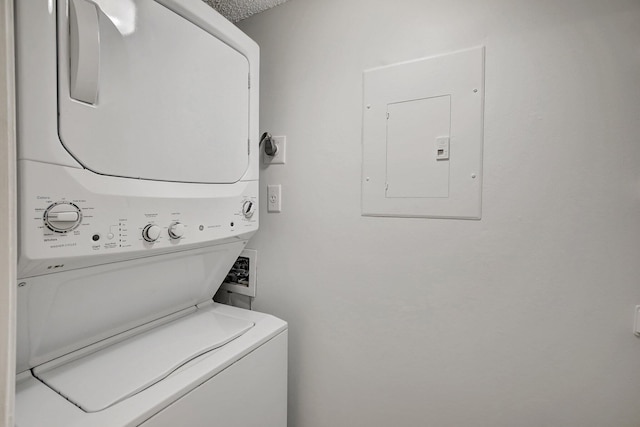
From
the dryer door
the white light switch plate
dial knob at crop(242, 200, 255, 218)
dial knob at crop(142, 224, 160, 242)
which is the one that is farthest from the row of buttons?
the white light switch plate

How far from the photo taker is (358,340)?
1578mm

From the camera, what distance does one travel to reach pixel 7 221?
565 mm

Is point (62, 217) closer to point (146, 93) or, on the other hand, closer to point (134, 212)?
point (134, 212)

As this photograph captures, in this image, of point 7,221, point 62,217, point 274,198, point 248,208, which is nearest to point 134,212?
point 62,217

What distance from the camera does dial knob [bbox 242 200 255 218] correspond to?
1.42m

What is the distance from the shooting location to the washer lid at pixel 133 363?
91 centimetres

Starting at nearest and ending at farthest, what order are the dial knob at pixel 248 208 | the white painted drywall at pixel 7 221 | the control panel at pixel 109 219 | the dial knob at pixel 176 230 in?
1. the white painted drywall at pixel 7 221
2. the control panel at pixel 109 219
3. the dial knob at pixel 176 230
4. the dial knob at pixel 248 208

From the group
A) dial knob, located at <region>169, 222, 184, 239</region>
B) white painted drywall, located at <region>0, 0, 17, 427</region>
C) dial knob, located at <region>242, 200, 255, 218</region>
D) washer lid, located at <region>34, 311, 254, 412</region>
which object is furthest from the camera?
dial knob, located at <region>242, 200, 255, 218</region>

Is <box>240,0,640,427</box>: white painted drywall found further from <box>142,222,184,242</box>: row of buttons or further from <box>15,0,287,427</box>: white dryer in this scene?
<box>142,222,184,242</box>: row of buttons

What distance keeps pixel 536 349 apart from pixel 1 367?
65.7 inches

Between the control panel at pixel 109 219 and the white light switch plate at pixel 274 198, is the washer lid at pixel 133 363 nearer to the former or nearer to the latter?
the control panel at pixel 109 219

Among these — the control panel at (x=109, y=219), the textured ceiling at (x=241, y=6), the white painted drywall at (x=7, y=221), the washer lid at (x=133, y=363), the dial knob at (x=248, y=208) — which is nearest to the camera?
the white painted drywall at (x=7, y=221)

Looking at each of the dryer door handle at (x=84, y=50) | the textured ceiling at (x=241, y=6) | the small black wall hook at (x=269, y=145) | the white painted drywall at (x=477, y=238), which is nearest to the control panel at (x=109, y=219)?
the dryer door handle at (x=84, y=50)

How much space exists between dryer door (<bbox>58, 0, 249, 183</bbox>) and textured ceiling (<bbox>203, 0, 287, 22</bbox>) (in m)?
0.61
